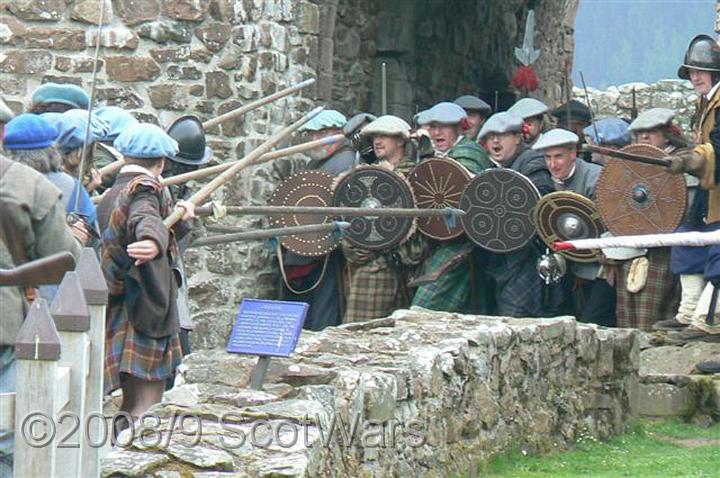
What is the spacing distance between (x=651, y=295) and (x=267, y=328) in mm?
4837

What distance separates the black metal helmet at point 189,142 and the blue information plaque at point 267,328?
8.06 feet

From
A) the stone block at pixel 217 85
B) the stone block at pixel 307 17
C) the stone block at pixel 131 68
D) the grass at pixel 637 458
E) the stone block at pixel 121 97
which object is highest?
the stone block at pixel 307 17

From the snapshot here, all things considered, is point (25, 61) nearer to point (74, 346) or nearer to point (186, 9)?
point (186, 9)

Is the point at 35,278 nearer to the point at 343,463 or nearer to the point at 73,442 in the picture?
the point at 73,442

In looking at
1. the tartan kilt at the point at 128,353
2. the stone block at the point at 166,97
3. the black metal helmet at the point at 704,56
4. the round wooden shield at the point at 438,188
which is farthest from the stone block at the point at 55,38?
the tartan kilt at the point at 128,353

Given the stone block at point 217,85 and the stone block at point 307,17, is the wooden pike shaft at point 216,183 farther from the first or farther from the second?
the stone block at point 307,17

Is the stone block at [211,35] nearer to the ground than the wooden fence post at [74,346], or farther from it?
farther from it

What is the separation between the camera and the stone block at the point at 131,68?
1148cm

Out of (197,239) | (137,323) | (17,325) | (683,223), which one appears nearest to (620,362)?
(683,223)

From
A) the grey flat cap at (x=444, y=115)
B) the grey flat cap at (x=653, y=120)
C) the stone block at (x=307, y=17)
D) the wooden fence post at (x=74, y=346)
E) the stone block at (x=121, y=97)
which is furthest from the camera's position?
the stone block at (x=307, y=17)

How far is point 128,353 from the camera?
733cm

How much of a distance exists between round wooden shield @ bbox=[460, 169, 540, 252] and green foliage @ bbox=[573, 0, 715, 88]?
27516 mm

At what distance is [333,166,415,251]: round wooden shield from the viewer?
11.3 meters

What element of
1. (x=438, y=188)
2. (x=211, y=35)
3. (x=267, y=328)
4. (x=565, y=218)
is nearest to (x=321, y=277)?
(x=438, y=188)
